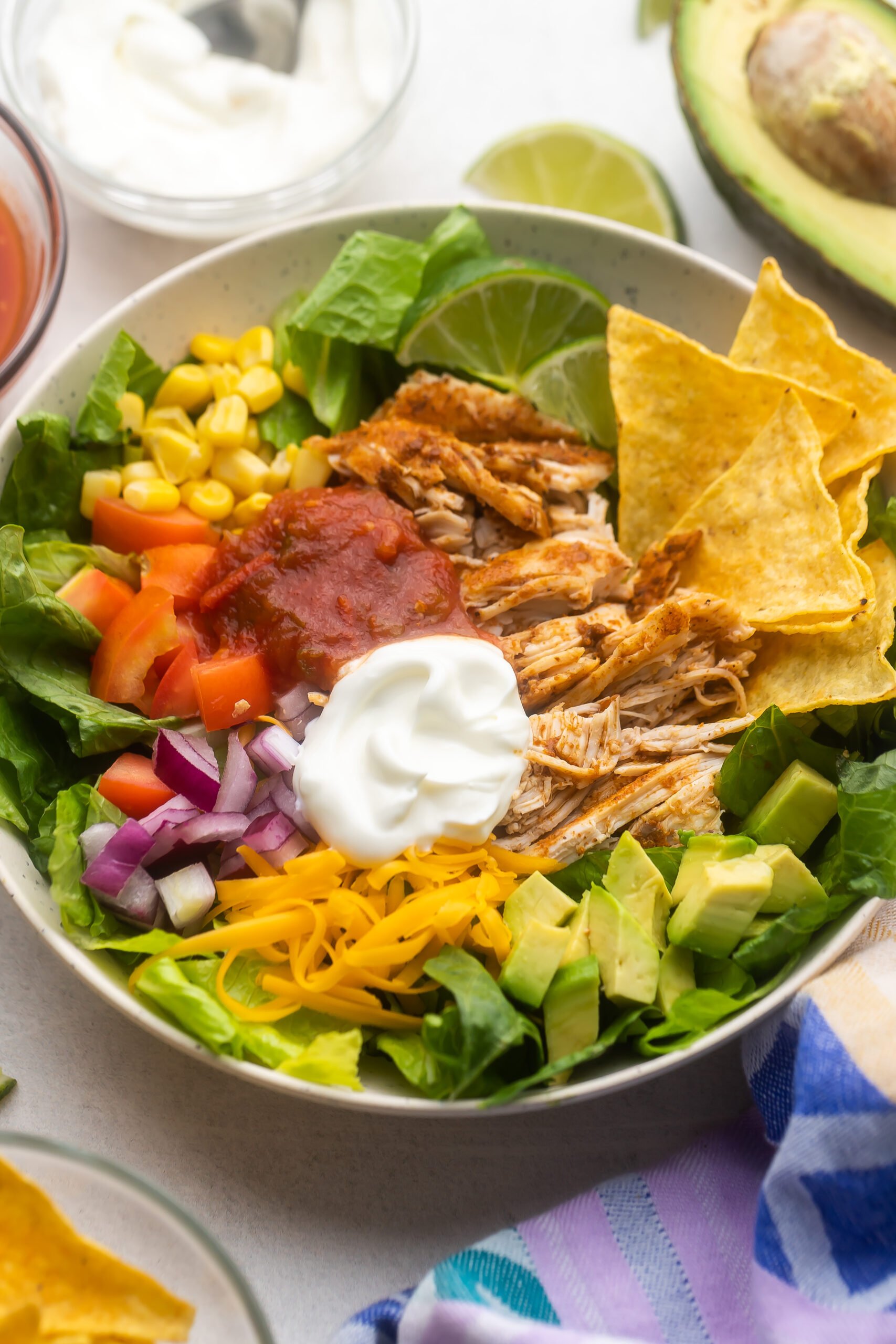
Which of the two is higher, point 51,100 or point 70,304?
point 51,100

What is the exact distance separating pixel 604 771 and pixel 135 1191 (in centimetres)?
149

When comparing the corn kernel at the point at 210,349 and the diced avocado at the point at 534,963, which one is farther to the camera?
the corn kernel at the point at 210,349

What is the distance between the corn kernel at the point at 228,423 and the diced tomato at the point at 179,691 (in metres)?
0.68

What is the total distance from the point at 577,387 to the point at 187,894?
1887 mm

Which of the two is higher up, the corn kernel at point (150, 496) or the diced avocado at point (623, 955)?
the corn kernel at point (150, 496)

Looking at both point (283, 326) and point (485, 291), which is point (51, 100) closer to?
point (283, 326)

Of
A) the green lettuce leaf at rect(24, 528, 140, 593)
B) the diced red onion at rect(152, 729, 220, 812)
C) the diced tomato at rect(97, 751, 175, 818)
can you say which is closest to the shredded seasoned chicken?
the green lettuce leaf at rect(24, 528, 140, 593)

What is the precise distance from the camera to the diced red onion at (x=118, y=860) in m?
2.71

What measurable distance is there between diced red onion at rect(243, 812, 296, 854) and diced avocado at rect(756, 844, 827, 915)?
1.19 metres

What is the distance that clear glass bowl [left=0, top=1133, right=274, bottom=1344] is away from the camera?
2.37 metres

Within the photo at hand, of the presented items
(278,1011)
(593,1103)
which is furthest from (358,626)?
(593,1103)

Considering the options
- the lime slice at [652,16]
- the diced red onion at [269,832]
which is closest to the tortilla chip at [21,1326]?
the diced red onion at [269,832]

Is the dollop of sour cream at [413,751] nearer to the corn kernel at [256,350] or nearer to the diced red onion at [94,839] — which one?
the diced red onion at [94,839]

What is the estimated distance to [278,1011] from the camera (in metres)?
2.65
